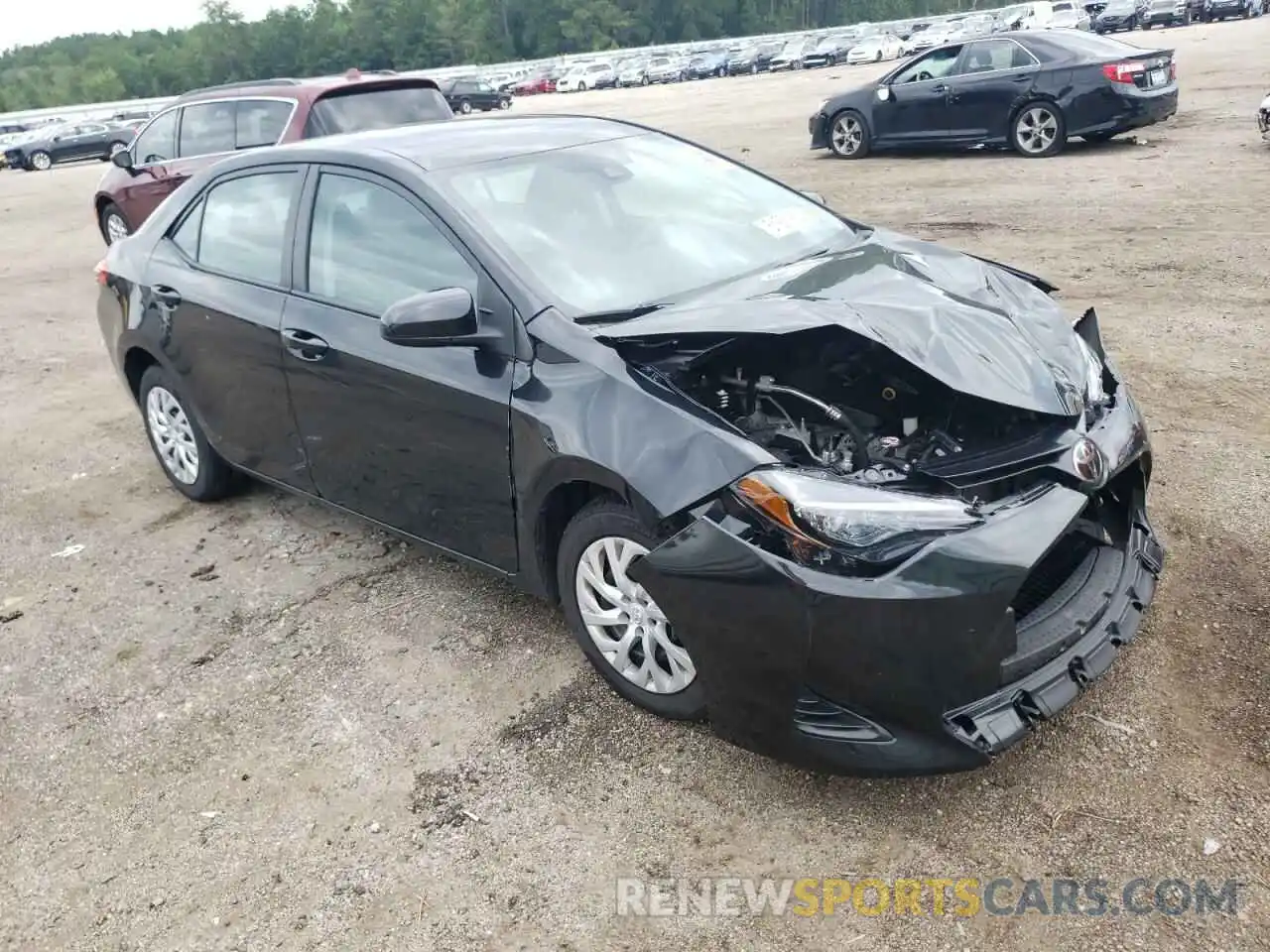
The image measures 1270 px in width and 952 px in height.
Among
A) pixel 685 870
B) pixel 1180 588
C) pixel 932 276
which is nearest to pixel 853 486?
pixel 685 870

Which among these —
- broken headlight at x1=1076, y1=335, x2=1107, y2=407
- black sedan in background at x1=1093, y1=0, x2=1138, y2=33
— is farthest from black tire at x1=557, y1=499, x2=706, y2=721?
black sedan in background at x1=1093, y1=0, x2=1138, y2=33

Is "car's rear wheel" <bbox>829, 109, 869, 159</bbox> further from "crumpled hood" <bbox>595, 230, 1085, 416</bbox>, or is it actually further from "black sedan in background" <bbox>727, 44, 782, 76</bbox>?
"black sedan in background" <bbox>727, 44, 782, 76</bbox>

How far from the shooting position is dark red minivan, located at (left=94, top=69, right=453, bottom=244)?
30.3ft

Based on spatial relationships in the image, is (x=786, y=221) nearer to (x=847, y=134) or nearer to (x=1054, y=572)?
(x=1054, y=572)

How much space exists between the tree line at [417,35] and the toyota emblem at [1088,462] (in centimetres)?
10056

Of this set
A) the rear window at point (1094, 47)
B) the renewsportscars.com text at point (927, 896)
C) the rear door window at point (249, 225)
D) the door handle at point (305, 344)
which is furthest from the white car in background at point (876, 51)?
the renewsportscars.com text at point (927, 896)

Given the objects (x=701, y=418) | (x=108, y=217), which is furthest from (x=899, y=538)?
(x=108, y=217)

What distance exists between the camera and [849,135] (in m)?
14.7

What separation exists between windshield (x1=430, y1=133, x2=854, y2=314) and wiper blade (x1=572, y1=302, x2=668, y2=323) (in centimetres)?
3

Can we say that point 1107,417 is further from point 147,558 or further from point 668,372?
point 147,558

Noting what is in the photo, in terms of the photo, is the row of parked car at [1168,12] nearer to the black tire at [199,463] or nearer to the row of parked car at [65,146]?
the row of parked car at [65,146]

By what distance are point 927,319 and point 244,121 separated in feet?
27.7

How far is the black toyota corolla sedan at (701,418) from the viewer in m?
2.61

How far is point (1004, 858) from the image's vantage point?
2619mm
